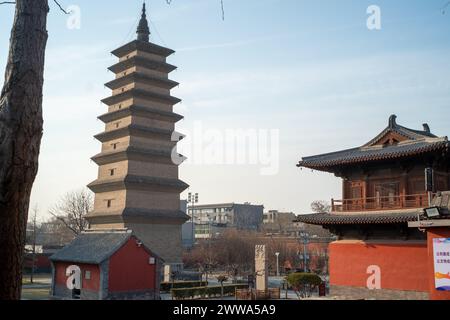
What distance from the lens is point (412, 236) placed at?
18.5 metres

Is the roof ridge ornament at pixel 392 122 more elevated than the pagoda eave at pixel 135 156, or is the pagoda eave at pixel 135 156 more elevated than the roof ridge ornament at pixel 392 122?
the pagoda eave at pixel 135 156

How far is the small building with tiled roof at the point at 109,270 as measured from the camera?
22.9m

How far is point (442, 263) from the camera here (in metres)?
13.8

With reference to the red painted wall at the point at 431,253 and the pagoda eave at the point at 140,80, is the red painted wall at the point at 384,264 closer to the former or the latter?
the red painted wall at the point at 431,253

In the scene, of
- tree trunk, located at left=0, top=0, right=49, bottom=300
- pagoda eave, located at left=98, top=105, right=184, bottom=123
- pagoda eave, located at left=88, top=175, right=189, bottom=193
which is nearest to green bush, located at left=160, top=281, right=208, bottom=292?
pagoda eave, located at left=88, top=175, right=189, bottom=193

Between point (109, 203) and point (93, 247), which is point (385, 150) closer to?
point (93, 247)

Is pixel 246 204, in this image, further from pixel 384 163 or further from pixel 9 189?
pixel 9 189

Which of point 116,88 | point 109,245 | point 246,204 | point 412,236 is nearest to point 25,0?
point 412,236

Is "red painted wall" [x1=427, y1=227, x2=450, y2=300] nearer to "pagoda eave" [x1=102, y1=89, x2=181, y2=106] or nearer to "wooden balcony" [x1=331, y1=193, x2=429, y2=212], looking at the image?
"wooden balcony" [x1=331, y1=193, x2=429, y2=212]

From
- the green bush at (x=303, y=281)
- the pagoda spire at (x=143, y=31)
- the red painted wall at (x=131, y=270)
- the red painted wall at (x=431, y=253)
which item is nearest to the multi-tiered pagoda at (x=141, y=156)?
the pagoda spire at (x=143, y=31)

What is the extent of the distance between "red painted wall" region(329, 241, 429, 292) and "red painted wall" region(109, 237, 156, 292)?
33.5ft

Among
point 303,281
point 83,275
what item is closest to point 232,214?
point 303,281

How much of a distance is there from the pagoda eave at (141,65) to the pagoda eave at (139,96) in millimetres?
3004

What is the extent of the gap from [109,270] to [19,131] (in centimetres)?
2034
